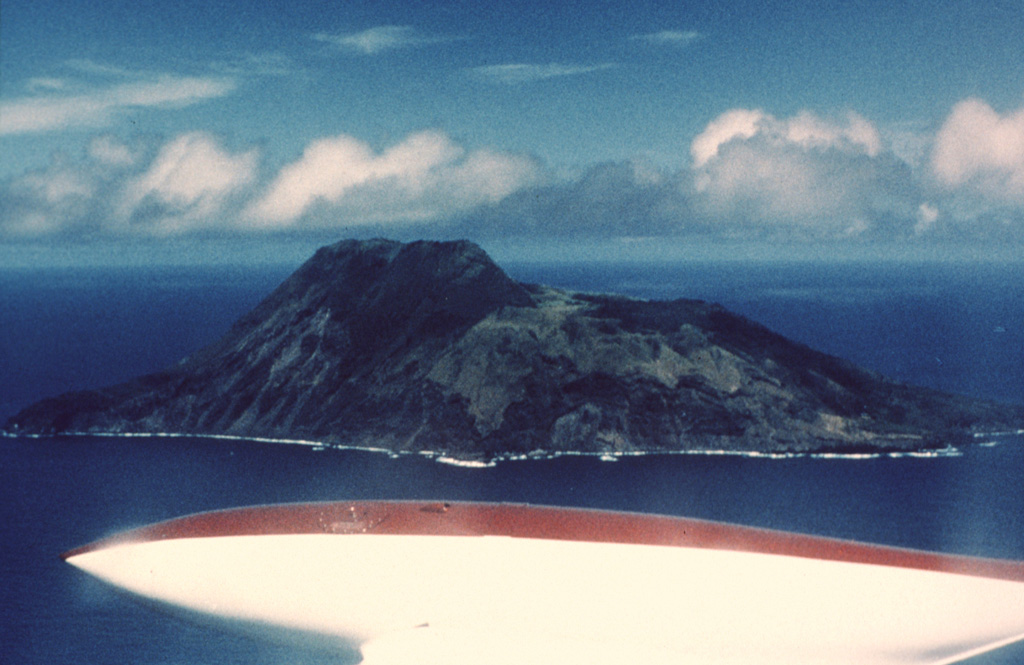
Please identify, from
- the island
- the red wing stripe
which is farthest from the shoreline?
the red wing stripe

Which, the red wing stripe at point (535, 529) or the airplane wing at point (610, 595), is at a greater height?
the red wing stripe at point (535, 529)

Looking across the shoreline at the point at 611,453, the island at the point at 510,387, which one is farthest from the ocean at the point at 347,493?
the island at the point at 510,387

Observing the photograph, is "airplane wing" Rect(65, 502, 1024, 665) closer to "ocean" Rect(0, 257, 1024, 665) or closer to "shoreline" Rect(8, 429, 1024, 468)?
"ocean" Rect(0, 257, 1024, 665)

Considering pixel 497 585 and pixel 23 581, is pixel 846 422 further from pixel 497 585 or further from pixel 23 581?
pixel 497 585

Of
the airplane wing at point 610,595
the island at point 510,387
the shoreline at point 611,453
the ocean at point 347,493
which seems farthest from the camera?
the island at point 510,387

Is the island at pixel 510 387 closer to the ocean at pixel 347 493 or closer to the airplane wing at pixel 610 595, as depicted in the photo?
the ocean at pixel 347 493

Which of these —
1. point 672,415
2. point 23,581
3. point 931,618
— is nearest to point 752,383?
point 672,415
